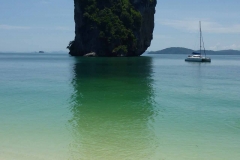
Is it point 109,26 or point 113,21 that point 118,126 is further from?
point 113,21

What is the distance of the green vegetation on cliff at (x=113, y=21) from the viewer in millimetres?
77312

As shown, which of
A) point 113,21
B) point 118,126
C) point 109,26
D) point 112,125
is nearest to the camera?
point 118,126

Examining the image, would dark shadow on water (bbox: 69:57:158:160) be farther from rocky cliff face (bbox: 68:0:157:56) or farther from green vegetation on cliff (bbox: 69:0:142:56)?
rocky cliff face (bbox: 68:0:157:56)

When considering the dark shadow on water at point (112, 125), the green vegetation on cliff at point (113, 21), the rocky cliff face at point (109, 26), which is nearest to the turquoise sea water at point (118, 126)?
the dark shadow on water at point (112, 125)

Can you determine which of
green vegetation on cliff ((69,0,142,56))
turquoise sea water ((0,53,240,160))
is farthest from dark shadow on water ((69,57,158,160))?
green vegetation on cliff ((69,0,142,56))

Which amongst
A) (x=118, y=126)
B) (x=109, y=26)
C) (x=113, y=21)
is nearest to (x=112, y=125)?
(x=118, y=126)

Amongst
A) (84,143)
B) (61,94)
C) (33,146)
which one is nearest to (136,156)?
(84,143)

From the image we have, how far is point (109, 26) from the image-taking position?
251ft

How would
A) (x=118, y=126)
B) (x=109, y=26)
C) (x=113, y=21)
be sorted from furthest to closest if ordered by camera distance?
(x=113, y=21), (x=109, y=26), (x=118, y=126)

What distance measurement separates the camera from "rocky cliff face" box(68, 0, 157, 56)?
255 feet

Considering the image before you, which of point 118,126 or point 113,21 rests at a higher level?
point 113,21

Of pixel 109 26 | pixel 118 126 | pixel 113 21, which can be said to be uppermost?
pixel 113 21

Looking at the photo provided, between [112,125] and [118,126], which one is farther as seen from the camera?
[112,125]

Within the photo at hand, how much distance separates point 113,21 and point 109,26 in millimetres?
2340
